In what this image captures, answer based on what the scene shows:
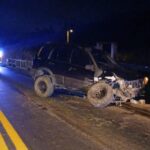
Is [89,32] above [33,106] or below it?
above

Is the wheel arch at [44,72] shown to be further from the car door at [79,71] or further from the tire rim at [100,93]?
the tire rim at [100,93]

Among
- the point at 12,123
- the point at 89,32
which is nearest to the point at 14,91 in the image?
the point at 12,123

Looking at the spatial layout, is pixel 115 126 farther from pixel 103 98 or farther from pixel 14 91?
pixel 14 91

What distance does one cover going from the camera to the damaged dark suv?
35.7 ft

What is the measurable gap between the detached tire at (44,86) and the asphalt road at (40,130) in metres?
1.40

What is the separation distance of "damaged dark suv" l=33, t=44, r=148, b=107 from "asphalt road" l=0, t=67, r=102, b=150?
175 cm

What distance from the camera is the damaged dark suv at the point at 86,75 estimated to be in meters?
10.9

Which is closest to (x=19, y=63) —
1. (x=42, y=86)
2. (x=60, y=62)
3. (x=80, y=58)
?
(x=42, y=86)

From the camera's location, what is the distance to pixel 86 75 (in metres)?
11.7

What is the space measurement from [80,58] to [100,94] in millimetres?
1819

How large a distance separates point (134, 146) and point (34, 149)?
1853 mm

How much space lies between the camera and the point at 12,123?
824 cm

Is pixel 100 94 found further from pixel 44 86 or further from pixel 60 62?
pixel 44 86

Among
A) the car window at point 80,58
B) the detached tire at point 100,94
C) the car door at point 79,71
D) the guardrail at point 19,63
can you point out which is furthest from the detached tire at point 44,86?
the guardrail at point 19,63
